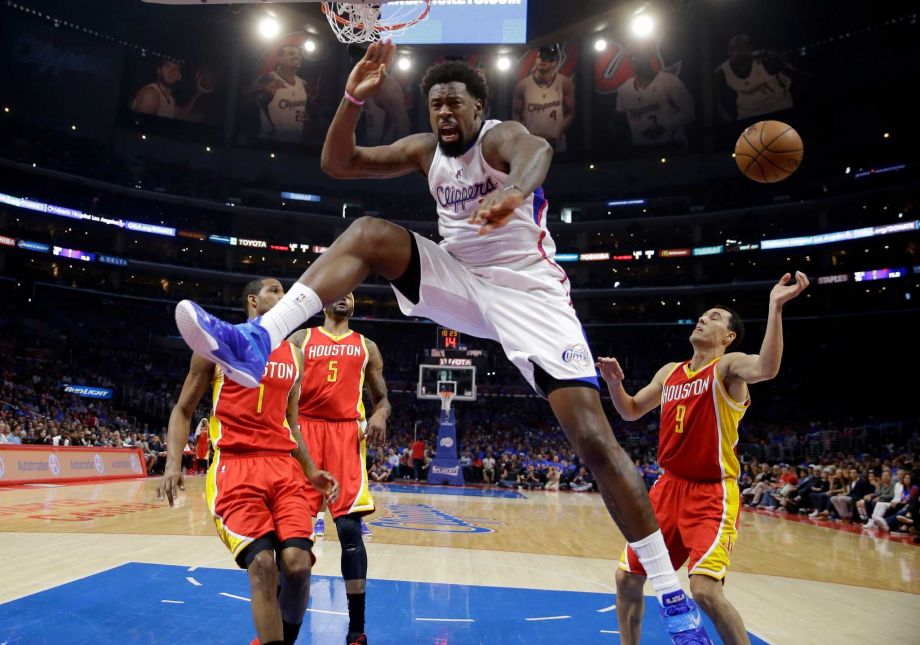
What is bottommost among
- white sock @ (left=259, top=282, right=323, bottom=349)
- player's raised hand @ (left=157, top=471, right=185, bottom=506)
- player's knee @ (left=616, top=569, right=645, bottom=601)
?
player's knee @ (left=616, top=569, right=645, bottom=601)

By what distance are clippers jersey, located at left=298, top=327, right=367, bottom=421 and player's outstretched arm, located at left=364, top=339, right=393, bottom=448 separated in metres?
0.07

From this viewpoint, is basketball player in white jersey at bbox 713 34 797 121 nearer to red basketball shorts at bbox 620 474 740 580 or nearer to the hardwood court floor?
the hardwood court floor

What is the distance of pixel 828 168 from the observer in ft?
110

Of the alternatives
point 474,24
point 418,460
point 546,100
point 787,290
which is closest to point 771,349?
point 787,290

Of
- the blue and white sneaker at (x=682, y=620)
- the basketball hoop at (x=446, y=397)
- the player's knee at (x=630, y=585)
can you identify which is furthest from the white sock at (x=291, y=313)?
the basketball hoop at (x=446, y=397)

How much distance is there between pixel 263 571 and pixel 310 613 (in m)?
1.87

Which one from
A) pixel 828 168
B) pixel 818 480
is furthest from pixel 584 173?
pixel 818 480

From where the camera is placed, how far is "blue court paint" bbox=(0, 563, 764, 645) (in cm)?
436

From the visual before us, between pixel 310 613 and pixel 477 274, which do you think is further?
pixel 310 613

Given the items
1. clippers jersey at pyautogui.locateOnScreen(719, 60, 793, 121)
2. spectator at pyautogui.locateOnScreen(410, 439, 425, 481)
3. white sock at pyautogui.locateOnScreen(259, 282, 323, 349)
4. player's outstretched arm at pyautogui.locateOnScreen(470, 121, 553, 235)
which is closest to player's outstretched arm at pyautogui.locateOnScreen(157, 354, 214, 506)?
white sock at pyautogui.locateOnScreen(259, 282, 323, 349)

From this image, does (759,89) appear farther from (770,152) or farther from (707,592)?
(707,592)

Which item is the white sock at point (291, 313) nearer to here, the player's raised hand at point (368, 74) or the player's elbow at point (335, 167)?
the player's elbow at point (335, 167)

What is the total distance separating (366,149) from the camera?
325 centimetres

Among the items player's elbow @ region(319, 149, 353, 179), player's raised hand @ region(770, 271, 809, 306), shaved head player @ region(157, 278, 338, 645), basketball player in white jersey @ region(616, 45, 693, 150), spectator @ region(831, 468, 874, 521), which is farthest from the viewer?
basketball player in white jersey @ region(616, 45, 693, 150)
